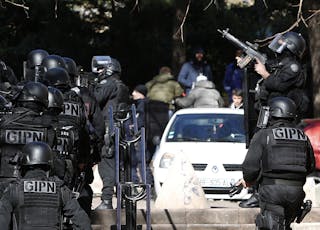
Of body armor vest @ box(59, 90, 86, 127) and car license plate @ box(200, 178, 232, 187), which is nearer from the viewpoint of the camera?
body armor vest @ box(59, 90, 86, 127)

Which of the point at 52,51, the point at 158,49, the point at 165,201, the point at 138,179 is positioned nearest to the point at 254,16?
the point at 158,49

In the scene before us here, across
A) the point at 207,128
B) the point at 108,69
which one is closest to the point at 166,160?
the point at 207,128

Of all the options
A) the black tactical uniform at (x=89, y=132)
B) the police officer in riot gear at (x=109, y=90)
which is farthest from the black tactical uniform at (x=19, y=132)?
the police officer in riot gear at (x=109, y=90)

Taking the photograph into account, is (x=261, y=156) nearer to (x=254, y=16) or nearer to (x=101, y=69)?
(x=101, y=69)

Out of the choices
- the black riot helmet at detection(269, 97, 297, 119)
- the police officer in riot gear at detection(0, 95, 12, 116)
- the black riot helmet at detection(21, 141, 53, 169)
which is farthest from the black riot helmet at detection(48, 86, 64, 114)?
the black riot helmet at detection(269, 97, 297, 119)

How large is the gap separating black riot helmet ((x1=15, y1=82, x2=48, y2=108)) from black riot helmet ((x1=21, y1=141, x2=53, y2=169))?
103 centimetres

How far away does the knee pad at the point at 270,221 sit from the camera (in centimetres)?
1057

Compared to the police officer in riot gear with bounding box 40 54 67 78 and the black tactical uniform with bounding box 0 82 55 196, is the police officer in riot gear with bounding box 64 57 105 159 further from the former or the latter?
the black tactical uniform with bounding box 0 82 55 196

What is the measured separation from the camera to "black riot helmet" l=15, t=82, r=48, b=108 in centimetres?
1059

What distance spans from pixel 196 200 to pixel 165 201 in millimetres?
390

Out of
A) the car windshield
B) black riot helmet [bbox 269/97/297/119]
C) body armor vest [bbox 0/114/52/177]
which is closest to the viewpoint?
body armor vest [bbox 0/114/52/177]

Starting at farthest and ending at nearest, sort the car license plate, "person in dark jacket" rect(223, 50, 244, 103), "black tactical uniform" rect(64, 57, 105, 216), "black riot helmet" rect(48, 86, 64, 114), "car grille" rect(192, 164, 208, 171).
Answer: "person in dark jacket" rect(223, 50, 244, 103) → "car grille" rect(192, 164, 208, 171) → the car license plate → "black tactical uniform" rect(64, 57, 105, 216) → "black riot helmet" rect(48, 86, 64, 114)

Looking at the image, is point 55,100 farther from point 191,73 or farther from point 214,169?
point 191,73

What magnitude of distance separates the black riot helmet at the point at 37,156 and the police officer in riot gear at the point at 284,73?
10.2 ft
